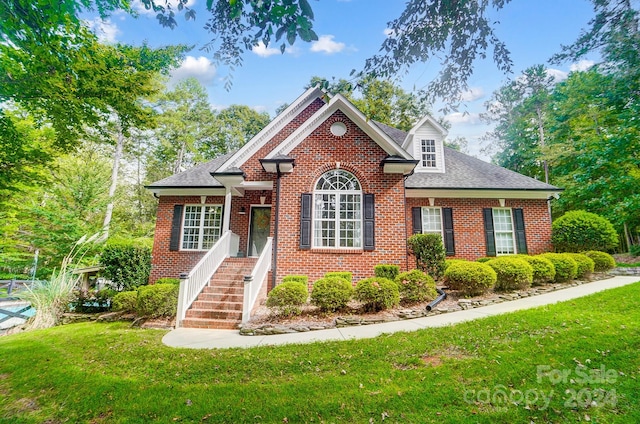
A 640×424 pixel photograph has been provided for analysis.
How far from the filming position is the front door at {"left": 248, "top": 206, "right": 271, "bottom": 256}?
11.5 m

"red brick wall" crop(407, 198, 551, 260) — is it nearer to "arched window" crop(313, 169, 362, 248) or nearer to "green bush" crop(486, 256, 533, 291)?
"green bush" crop(486, 256, 533, 291)

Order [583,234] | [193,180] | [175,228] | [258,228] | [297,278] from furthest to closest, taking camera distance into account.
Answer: [193,180] → [258,228] → [175,228] → [583,234] → [297,278]

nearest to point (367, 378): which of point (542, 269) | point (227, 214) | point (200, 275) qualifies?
point (200, 275)

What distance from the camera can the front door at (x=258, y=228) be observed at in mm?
11516

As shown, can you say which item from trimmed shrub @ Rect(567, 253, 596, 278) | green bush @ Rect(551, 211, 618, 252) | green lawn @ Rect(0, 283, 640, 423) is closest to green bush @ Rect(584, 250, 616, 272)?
trimmed shrub @ Rect(567, 253, 596, 278)

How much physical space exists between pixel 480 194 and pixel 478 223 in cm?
118

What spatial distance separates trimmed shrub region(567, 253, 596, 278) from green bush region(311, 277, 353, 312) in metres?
7.47

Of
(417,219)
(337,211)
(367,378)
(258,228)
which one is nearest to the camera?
(367,378)

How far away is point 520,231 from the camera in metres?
11.0

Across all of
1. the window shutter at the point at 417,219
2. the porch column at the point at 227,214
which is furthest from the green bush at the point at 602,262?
the porch column at the point at 227,214

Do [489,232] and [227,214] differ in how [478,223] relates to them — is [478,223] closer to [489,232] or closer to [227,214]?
[489,232]

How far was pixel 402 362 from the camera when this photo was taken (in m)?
→ 3.90

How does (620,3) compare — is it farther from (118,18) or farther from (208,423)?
(118,18)

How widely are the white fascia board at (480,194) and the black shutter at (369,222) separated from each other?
110 inches
